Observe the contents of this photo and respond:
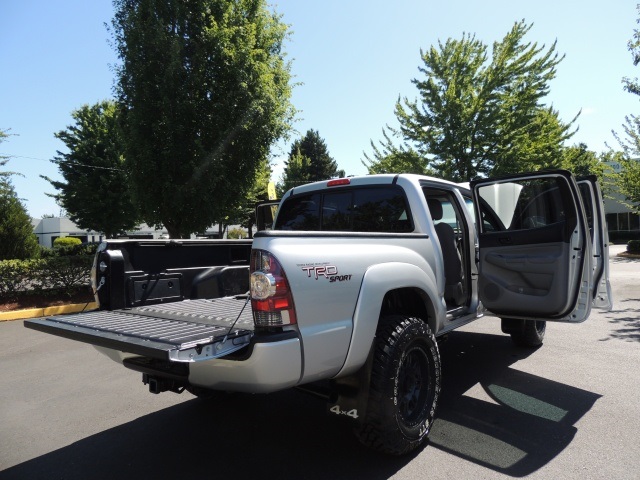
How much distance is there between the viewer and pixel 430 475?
2773 mm

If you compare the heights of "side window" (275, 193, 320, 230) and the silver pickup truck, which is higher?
"side window" (275, 193, 320, 230)

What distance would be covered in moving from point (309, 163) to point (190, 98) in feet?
97.7

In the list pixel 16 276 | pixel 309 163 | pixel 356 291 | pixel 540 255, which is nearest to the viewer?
Result: pixel 356 291

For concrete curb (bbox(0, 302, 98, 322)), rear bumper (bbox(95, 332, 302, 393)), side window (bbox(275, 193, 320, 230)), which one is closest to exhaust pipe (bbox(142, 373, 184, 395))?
rear bumper (bbox(95, 332, 302, 393))

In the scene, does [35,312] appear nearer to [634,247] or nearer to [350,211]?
[350,211]

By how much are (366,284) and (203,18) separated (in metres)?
10.5

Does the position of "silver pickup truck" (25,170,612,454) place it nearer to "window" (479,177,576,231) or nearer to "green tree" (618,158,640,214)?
"window" (479,177,576,231)

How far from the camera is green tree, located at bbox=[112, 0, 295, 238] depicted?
10.5 metres

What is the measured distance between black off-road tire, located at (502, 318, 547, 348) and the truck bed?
3.53 m

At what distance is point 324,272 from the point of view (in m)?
2.53

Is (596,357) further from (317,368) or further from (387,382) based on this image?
(317,368)

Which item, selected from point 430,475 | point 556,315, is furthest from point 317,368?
point 556,315

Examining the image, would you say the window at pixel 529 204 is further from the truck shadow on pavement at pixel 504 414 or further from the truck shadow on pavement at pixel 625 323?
the truck shadow on pavement at pixel 625 323

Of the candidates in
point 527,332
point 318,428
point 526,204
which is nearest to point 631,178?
point 527,332
